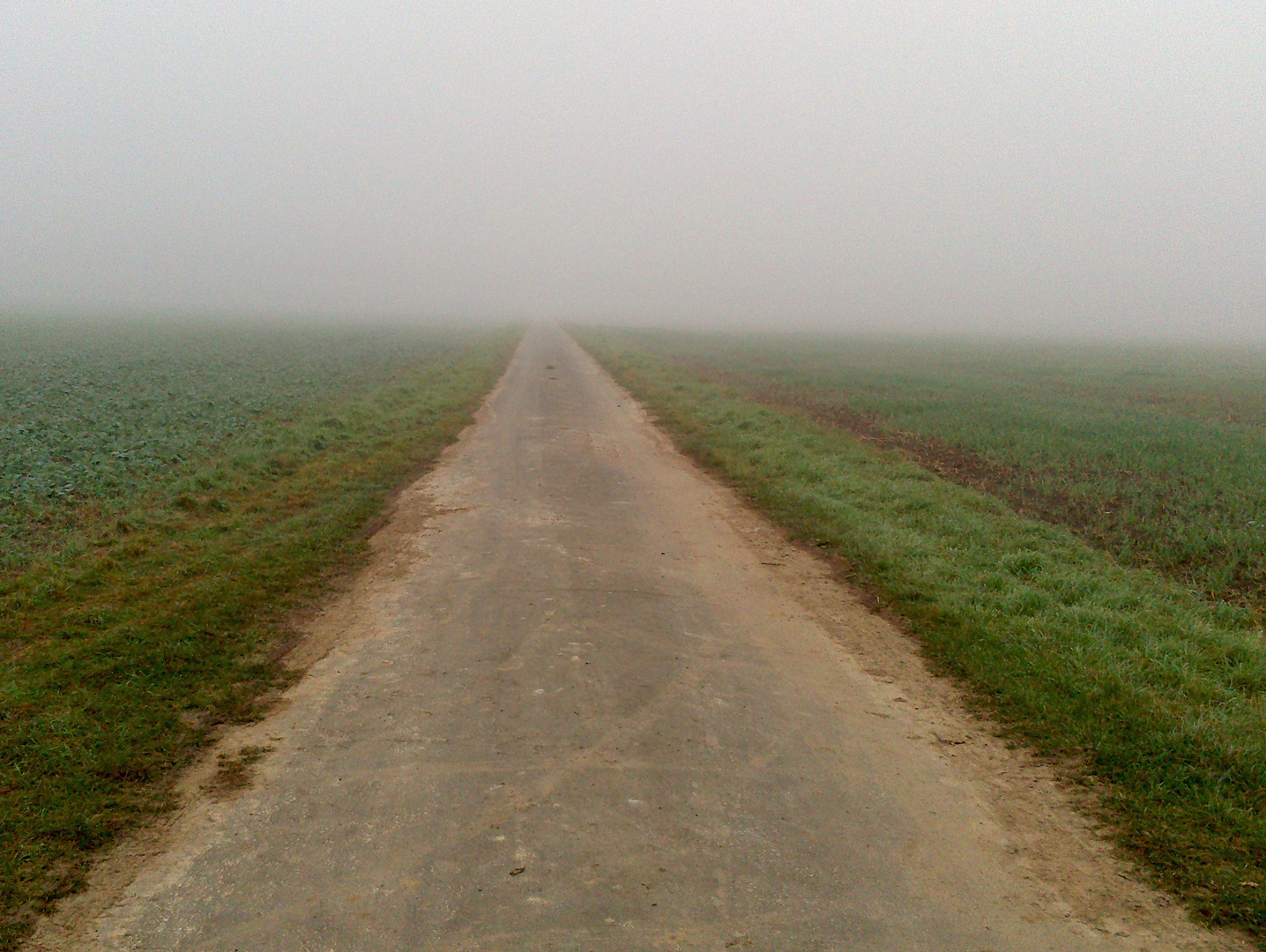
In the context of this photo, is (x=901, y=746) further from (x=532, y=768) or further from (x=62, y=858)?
(x=62, y=858)

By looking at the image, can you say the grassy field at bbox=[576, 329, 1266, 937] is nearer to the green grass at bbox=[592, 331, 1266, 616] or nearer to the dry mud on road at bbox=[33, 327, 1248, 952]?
the green grass at bbox=[592, 331, 1266, 616]

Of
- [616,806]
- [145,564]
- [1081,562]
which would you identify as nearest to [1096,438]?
[1081,562]

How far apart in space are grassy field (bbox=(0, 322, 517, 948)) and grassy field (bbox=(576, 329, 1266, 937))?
6668 mm

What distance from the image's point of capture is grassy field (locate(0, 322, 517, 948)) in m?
4.64

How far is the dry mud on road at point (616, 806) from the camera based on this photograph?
364cm

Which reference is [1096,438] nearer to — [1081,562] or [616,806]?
[1081,562]

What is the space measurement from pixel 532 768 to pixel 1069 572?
789 centimetres

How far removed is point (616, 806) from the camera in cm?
449

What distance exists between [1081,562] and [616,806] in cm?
852

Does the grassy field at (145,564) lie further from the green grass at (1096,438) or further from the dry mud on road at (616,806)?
the green grass at (1096,438)

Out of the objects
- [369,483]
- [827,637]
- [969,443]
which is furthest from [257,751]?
[969,443]

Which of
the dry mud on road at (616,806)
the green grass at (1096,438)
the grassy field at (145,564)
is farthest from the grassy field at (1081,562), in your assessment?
the grassy field at (145,564)

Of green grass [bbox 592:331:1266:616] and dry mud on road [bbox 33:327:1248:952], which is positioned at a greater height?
green grass [bbox 592:331:1266:616]

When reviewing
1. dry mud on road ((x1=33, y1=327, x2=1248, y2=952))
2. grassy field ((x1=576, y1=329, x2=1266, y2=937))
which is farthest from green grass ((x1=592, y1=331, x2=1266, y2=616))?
dry mud on road ((x1=33, y1=327, x2=1248, y2=952))
